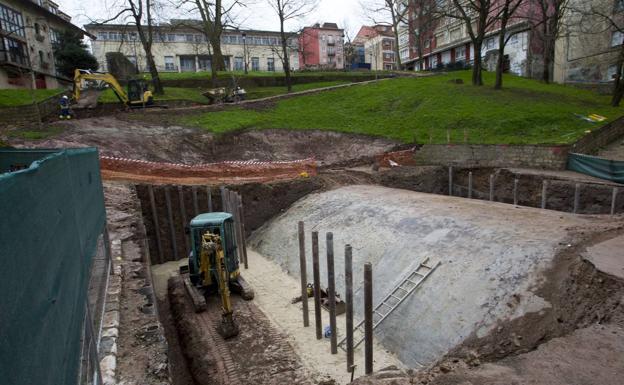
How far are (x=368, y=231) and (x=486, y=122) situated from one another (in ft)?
47.6

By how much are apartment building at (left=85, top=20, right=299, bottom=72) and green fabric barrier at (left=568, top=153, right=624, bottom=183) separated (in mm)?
47725

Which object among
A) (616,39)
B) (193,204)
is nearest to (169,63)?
(193,204)

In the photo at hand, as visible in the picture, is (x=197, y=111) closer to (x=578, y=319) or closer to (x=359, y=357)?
(x=359, y=357)

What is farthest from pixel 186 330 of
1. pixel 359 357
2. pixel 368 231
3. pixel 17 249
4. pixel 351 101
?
pixel 351 101

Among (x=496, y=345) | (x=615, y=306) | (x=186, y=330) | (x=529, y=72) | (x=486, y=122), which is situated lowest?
(x=186, y=330)

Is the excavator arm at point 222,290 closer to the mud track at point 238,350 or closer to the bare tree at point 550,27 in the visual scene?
the mud track at point 238,350

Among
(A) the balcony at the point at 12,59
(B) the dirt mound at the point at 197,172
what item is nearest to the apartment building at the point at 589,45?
(B) the dirt mound at the point at 197,172

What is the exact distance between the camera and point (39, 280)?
254 centimetres

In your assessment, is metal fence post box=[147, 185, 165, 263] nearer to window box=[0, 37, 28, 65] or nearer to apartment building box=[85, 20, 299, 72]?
window box=[0, 37, 28, 65]

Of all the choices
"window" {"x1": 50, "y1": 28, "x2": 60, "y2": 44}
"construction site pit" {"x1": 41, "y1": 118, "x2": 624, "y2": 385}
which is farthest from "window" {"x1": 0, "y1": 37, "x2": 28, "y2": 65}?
"construction site pit" {"x1": 41, "y1": 118, "x2": 624, "y2": 385}

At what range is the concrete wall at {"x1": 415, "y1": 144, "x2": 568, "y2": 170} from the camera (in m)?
17.6

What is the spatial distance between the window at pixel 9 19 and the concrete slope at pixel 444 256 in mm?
34872

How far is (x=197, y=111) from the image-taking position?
28.1 m

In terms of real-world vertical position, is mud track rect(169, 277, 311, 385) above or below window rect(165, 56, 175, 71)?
below
